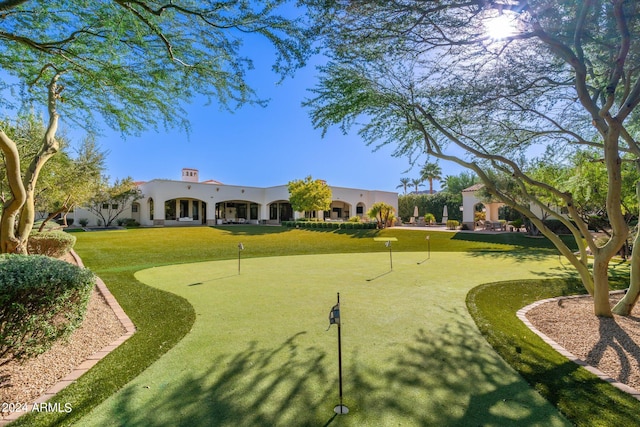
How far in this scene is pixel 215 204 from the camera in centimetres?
3256

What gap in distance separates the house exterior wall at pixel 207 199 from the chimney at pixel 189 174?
4.53 m

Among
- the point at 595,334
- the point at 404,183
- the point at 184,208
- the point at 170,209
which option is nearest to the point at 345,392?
the point at 595,334

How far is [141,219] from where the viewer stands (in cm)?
3166

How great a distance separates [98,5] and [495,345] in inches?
279

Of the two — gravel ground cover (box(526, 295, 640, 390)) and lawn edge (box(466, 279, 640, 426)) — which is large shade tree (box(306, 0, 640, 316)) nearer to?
gravel ground cover (box(526, 295, 640, 390))

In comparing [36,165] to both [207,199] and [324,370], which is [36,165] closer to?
[324,370]

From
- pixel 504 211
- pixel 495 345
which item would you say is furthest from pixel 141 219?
pixel 504 211

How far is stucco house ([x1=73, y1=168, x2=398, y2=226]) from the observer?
1154 inches

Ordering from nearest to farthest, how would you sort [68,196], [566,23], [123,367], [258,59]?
1. [123,367]
2. [566,23]
3. [258,59]
4. [68,196]

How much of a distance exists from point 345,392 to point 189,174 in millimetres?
38617

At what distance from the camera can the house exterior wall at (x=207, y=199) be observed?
95.7 ft

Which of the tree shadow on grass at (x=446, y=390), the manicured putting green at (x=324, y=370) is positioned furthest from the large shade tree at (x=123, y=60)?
the tree shadow on grass at (x=446, y=390)

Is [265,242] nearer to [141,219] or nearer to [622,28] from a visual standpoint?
[622,28]

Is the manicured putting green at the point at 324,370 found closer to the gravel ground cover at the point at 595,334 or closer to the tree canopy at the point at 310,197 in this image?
the gravel ground cover at the point at 595,334
